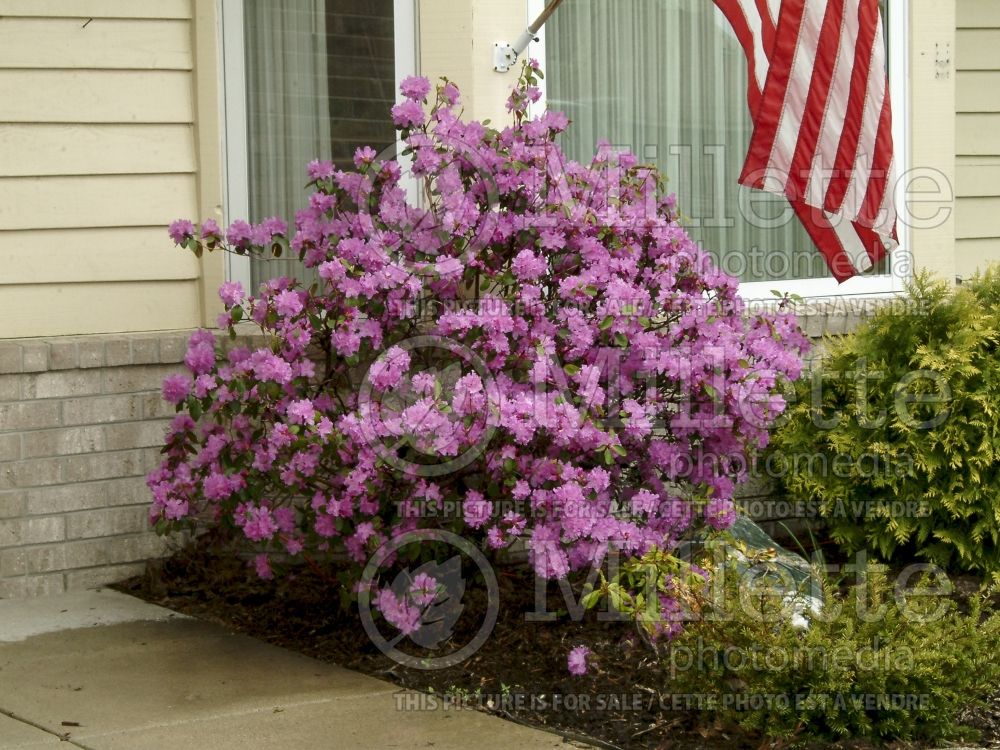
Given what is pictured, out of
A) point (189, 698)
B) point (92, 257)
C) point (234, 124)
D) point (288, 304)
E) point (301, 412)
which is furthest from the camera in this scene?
point (234, 124)

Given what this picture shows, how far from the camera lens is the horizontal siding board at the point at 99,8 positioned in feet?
18.8

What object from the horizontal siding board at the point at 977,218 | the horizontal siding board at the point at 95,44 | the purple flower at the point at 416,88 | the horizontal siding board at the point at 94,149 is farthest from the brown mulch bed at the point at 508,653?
the horizontal siding board at the point at 977,218

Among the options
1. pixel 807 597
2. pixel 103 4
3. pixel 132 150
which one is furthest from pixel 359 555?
pixel 103 4

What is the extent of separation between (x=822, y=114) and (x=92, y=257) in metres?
3.12

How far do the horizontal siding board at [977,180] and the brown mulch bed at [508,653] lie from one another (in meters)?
3.83

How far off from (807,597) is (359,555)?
1.63 m

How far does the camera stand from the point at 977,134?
789cm

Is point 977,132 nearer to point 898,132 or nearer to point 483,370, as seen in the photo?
point 898,132

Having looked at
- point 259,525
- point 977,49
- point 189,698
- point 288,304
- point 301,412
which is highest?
point 977,49

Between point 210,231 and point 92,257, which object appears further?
point 92,257

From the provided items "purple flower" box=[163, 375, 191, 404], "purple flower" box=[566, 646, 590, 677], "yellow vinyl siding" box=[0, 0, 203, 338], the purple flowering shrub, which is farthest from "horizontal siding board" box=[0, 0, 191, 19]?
"purple flower" box=[566, 646, 590, 677]

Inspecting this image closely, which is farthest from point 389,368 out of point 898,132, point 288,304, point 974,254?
point 974,254

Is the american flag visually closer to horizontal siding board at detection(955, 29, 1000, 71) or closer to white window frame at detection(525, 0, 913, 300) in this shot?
white window frame at detection(525, 0, 913, 300)

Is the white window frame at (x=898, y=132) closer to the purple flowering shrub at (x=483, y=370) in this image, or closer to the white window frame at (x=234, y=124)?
the purple flowering shrub at (x=483, y=370)
